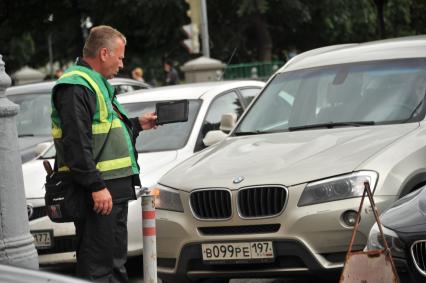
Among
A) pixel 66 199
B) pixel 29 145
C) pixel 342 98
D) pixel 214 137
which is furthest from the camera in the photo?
pixel 29 145

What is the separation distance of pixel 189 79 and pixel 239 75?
1.46 metres

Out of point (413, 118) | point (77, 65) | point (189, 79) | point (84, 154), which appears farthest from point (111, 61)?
point (189, 79)

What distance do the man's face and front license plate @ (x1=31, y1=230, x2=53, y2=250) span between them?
270 cm

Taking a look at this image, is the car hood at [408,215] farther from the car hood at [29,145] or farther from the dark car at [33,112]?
the dark car at [33,112]

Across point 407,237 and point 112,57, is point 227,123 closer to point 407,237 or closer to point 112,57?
point 112,57

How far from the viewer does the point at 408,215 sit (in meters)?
5.63

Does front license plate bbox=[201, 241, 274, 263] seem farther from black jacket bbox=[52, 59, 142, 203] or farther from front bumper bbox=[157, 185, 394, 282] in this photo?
black jacket bbox=[52, 59, 142, 203]

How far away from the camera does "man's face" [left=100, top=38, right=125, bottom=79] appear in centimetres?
597

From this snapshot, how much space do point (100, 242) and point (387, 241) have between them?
5.39 ft

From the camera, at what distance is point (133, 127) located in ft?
Answer: 20.9

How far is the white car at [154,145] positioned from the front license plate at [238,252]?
166 cm

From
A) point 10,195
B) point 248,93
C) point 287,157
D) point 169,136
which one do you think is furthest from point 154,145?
point 10,195

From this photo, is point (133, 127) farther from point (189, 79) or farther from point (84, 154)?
point (189, 79)

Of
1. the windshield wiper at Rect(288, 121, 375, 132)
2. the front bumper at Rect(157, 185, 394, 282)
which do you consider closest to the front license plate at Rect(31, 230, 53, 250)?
the front bumper at Rect(157, 185, 394, 282)
